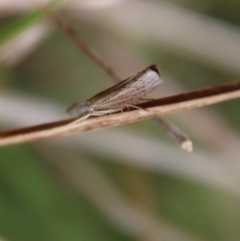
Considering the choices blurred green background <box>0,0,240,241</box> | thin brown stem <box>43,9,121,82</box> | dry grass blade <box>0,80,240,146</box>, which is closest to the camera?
dry grass blade <box>0,80,240,146</box>

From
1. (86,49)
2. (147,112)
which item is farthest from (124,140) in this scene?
(147,112)

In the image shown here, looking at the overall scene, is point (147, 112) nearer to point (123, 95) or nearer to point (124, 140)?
point (123, 95)

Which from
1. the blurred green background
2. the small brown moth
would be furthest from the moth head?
the blurred green background

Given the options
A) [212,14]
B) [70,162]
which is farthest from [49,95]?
[212,14]

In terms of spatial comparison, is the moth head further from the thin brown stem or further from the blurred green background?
the blurred green background

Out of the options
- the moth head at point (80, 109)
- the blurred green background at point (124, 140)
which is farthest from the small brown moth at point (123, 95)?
the blurred green background at point (124, 140)

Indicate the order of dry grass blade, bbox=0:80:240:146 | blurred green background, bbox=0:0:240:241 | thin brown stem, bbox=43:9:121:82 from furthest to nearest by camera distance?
1. blurred green background, bbox=0:0:240:241
2. thin brown stem, bbox=43:9:121:82
3. dry grass blade, bbox=0:80:240:146

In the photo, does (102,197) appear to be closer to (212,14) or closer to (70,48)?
(70,48)
